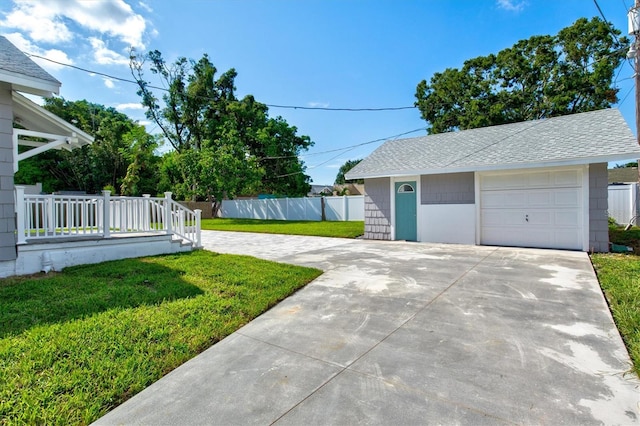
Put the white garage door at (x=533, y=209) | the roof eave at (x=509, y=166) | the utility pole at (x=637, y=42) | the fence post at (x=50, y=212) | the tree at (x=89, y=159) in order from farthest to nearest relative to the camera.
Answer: the tree at (x=89, y=159) → the utility pole at (x=637, y=42) → the white garage door at (x=533, y=209) → the roof eave at (x=509, y=166) → the fence post at (x=50, y=212)

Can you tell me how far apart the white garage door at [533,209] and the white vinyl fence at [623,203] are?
695cm

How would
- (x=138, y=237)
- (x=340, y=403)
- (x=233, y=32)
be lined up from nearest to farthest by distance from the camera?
(x=340, y=403), (x=138, y=237), (x=233, y=32)

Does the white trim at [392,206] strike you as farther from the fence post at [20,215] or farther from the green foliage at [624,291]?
the fence post at [20,215]

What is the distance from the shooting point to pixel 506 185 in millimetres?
9047

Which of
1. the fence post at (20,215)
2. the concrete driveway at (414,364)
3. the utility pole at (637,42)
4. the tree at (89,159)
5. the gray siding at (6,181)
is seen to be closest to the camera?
the concrete driveway at (414,364)

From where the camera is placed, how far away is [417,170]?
33.0 feet

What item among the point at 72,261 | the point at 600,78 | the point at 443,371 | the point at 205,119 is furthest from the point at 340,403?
the point at 205,119

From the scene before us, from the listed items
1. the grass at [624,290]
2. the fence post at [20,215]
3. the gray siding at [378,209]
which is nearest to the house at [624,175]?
the grass at [624,290]

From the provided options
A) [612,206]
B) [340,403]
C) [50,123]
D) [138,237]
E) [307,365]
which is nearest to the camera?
[340,403]

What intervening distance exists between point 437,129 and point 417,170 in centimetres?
1655

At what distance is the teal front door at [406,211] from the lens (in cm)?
1055

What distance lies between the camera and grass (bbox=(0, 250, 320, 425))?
92.5 inches

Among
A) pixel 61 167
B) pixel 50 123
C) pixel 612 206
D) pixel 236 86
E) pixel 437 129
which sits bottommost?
pixel 612 206

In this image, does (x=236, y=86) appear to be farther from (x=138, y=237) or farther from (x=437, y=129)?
(x=138, y=237)
